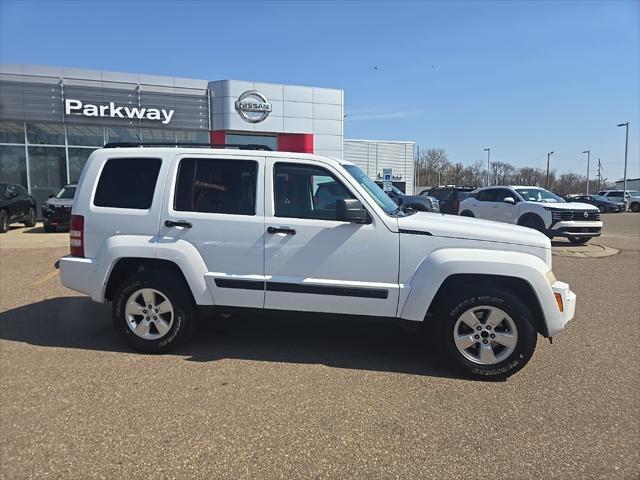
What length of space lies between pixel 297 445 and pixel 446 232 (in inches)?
86.4

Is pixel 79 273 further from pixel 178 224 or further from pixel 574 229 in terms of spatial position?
pixel 574 229

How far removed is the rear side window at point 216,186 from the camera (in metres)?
4.51

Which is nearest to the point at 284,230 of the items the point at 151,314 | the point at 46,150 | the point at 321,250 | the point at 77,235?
the point at 321,250

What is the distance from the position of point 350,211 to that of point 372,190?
0.69 meters

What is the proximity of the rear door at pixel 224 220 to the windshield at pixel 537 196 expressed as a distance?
11.7 metres

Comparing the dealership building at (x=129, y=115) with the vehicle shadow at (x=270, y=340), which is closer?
the vehicle shadow at (x=270, y=340)

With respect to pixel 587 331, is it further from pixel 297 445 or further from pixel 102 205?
pixel 102 205

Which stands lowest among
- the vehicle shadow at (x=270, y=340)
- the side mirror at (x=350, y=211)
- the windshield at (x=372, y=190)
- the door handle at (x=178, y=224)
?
the vehicle shadow at (x=270, y=340)

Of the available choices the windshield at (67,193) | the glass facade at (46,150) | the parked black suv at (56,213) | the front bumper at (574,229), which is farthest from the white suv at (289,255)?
the glass facade at (46,150)

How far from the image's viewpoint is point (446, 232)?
4.18 m

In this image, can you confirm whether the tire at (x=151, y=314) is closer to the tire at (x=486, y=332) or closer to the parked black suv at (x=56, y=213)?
the tire at (x=486, y=332)

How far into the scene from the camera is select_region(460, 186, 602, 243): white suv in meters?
13.1

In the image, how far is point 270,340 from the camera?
16.5 feet

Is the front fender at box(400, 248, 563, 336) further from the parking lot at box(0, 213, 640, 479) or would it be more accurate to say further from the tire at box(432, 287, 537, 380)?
the parking lot at box(0, 213, 640, 479)
